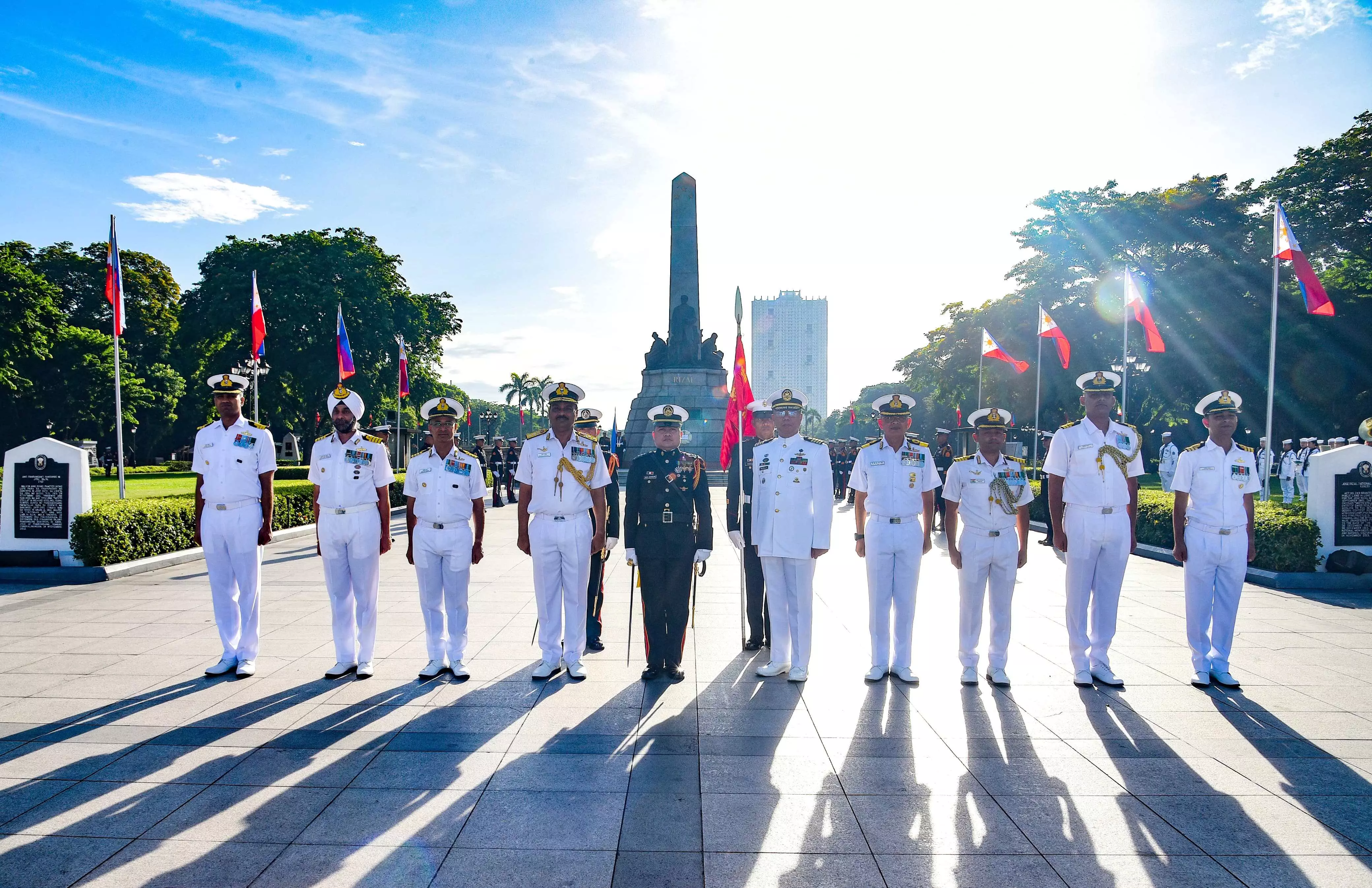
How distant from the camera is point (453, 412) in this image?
5.95 metres

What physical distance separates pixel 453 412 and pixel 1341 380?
107ft

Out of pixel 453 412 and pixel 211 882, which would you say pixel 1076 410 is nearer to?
pixel 453 412

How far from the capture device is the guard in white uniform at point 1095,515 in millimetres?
5574

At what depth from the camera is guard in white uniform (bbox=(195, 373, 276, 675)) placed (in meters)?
5.80

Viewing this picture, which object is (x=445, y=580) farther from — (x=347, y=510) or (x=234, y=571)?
(x=234, y=571)

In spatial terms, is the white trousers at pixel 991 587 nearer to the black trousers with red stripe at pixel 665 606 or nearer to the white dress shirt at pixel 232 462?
the black trousers with red stripe at pixel 665 606

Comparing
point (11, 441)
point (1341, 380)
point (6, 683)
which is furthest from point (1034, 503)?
point (11, 441)

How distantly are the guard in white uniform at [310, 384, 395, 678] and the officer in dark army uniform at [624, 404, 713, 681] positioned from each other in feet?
5.90

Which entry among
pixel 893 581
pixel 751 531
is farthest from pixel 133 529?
pixel 893 581

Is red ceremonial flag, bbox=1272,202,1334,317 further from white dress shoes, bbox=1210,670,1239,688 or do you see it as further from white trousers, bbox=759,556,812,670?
white trousers, bbox=759,556,812,670

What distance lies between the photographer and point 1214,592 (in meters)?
5.75

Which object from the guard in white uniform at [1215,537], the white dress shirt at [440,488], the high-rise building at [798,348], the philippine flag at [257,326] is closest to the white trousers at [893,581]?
the guard in white uniform at [1215,537]

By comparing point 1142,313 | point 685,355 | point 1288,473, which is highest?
point 685,355

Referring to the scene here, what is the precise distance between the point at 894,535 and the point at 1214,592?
2349 mm
